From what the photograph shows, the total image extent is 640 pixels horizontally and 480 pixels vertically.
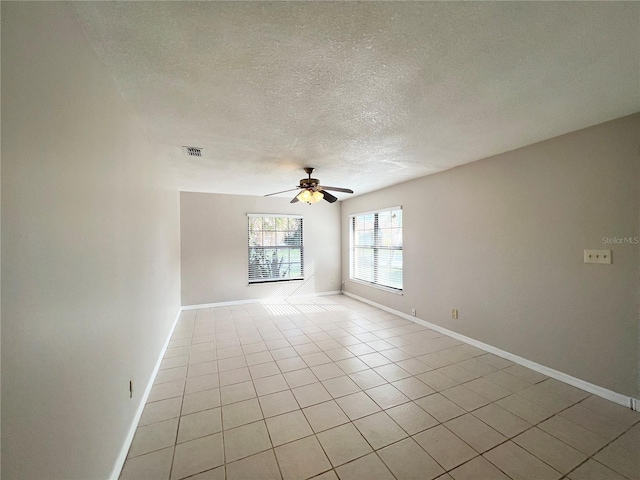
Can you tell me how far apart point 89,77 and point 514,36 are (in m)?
2.12

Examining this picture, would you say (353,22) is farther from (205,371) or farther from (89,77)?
(205,371)

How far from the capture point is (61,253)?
40.2 inches

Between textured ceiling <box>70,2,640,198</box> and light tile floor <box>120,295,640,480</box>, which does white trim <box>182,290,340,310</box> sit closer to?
light tile floor <box>120,295,640,480</box>

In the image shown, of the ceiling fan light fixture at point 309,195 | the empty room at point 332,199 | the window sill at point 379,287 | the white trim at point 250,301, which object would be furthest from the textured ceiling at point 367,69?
the white trim at point 250,301

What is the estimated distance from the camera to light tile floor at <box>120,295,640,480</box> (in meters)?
1.61

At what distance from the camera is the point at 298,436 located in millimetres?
1854

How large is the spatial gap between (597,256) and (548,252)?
0.35m

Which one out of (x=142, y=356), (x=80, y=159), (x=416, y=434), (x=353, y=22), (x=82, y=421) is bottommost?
(x=416, y=434)

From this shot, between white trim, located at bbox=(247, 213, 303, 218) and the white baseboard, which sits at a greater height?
white trim, located at bbox=(247, 213, 303, 218)

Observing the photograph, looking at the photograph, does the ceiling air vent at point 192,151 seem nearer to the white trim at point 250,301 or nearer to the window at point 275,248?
the window at point 275,248

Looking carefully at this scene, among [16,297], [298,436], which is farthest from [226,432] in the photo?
[16,297]

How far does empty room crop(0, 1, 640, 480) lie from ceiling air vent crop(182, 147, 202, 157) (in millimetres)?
36

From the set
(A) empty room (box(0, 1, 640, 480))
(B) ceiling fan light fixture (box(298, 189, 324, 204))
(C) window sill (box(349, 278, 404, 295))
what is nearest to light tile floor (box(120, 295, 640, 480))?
(A) empty room (box(0, 1, 640, 480))

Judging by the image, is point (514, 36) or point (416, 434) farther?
point (416, 434)
